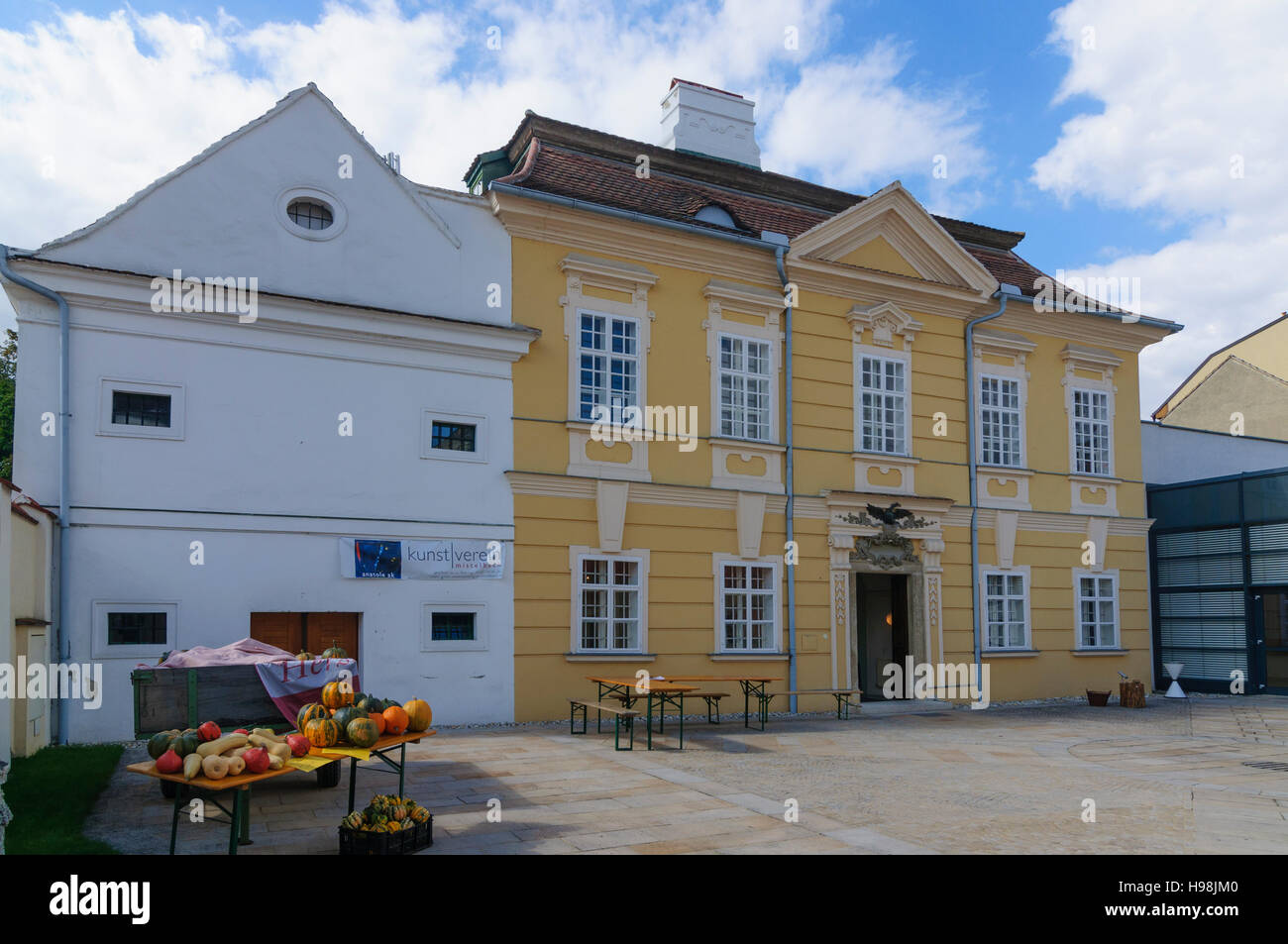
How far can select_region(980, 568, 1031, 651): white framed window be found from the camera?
21203 millimetres

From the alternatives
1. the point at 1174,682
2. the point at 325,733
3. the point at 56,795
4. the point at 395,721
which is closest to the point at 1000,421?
the point at 1174,682

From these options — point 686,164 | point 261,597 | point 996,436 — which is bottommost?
point 261,597

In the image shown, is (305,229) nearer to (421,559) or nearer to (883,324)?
(421,559)

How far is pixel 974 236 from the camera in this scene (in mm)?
23859

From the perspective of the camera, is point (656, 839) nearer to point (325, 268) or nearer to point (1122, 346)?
point (325, 268)

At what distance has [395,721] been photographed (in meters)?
8.95

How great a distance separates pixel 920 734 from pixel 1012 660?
616cm

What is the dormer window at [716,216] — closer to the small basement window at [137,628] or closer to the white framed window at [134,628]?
the white framed window at [134,628]

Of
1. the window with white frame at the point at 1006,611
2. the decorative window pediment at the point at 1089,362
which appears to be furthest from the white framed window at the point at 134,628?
the decorative window pediment at the point at 1089,362

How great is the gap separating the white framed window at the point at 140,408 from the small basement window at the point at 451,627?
453 centimetres

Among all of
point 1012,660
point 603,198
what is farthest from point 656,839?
point 1012,660

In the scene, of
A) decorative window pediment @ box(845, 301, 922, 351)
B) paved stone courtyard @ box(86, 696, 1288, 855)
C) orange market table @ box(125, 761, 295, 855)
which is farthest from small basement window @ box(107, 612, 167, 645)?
decorative window pediment @ box(845, 301, 922, 351)

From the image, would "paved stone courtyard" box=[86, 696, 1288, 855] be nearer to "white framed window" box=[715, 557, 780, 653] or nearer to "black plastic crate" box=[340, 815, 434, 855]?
"black plastic crate" box=[340, 815, 434, 855]
